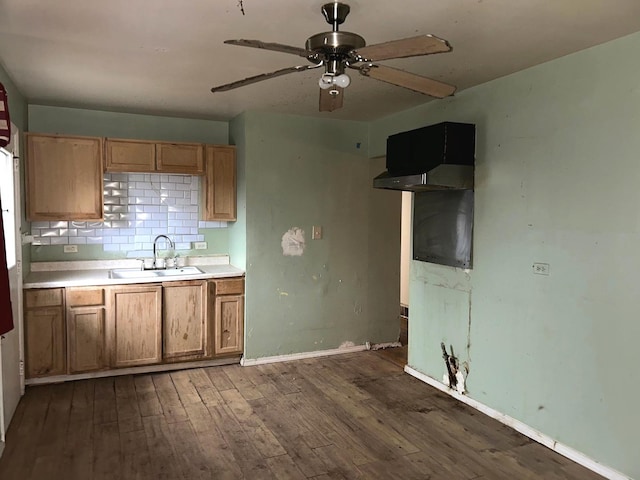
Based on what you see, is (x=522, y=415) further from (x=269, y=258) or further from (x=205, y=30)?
(x=205, y=30)

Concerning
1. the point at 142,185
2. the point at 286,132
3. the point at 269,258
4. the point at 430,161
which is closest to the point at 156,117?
the point at 142,185

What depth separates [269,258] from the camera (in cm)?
459

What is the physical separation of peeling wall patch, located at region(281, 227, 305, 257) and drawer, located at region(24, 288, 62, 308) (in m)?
1.93

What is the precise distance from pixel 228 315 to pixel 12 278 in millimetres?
1760

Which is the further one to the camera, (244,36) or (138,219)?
(138,219)

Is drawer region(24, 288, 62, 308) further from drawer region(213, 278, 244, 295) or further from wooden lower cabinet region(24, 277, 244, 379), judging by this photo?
drawer region(213, 278, 244, 295)

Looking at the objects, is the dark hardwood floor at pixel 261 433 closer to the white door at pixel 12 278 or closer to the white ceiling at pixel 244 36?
the white door at pixel 12 278

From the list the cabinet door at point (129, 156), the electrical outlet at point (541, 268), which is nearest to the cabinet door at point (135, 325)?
the cabinet door at point (129, 156)

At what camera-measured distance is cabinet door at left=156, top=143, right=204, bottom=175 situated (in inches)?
172

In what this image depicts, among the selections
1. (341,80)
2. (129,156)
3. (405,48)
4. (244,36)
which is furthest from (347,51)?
(129,156)

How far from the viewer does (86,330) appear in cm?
400

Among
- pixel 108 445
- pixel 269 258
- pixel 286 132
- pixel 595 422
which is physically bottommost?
pixel 108 445

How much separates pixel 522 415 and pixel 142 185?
3742 millimetres

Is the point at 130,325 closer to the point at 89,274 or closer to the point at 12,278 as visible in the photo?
the point at 89,274
